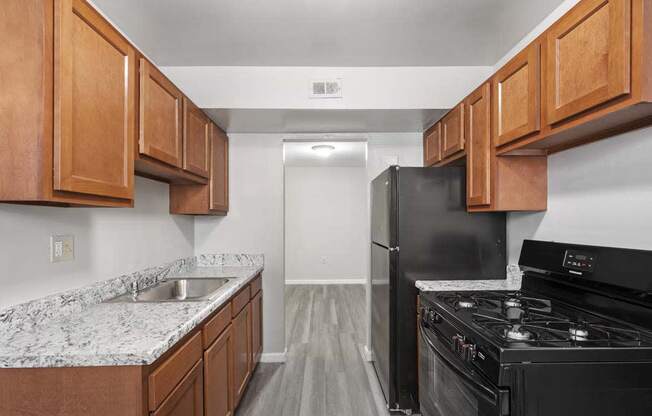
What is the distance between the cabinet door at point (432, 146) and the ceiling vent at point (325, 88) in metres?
0.86

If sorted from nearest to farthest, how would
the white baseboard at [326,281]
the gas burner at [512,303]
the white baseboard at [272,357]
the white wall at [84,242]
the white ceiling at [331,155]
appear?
the white wall at [84,242] < the gas burner at [512,303] < the white baseboard at [272,357] < the white ceiling at [331,155] < the white baseboard at [326,281]

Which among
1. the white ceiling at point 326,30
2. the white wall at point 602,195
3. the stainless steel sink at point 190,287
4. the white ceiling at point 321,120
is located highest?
the white ceiling at point 326,30

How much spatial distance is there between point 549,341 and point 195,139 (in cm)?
223

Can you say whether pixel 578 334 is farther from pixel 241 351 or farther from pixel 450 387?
pixel 241 351

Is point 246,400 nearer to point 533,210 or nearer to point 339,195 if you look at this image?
point 533,210

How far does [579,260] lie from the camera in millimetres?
1557

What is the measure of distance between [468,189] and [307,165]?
4530mm

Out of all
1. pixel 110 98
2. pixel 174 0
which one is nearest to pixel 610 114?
pixel 110 98

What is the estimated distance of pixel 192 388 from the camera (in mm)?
1456

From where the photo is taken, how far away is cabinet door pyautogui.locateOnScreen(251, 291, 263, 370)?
264 centimetres

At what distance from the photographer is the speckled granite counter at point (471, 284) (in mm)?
1971

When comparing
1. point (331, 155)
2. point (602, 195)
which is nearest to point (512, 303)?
point (602, 195)

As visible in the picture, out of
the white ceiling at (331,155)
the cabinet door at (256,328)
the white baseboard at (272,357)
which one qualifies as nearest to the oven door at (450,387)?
the cabinet door at (256,328)

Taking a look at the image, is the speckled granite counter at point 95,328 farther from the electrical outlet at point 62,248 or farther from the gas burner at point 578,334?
the gas burner at point 578,334
